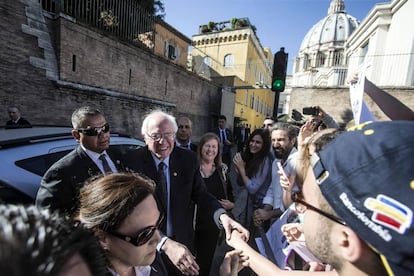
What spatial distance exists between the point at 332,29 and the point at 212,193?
215ft

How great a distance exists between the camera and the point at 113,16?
31.2 feet

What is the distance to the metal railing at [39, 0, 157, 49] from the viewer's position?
7437 mm

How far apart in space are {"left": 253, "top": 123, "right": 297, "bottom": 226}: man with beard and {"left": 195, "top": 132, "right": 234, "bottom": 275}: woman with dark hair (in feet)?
1.38

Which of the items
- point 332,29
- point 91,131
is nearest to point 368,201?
point 91,131

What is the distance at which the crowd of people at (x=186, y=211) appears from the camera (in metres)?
0.54

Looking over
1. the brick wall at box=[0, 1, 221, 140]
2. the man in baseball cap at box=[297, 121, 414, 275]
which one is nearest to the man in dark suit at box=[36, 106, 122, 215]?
the man in baseball cap at box=[297, 121, 414, 275]

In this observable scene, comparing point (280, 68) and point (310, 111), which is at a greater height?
point (280, 68)

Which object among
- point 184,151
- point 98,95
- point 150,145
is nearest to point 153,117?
point 150,145

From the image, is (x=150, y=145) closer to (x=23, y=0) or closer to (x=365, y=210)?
(x=365, y=210)

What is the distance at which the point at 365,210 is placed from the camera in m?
0.63

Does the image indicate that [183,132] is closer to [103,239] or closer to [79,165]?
[79,165]

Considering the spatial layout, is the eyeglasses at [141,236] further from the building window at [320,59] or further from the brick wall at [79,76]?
the building window at [320,59]

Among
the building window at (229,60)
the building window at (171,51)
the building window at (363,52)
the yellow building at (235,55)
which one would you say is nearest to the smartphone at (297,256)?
the building window at (171,51)

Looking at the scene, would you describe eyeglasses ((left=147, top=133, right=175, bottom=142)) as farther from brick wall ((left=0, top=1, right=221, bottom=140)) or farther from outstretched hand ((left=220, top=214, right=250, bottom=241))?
brick wall ((left=0, top=1, right=221, bottom=140))
